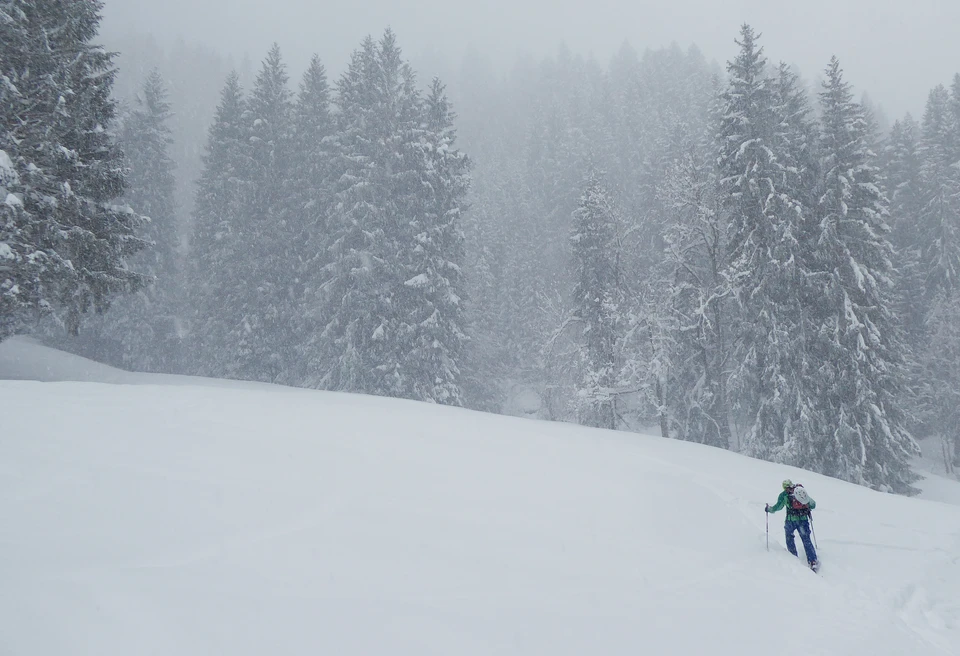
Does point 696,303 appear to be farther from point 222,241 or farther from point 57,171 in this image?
point 222,241

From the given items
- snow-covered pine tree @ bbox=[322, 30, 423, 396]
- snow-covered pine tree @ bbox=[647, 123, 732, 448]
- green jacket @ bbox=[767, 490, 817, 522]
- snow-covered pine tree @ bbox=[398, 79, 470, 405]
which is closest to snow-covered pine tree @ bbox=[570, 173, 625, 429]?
snow-covered pine tree @ bbox=[647, 123, 732, 448]

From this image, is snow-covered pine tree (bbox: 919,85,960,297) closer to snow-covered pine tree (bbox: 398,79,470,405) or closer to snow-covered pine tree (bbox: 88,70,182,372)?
snow-covered pine tree (bbox: 398,79,470,405)

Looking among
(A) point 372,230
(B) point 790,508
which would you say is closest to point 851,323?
(B) point 790,508

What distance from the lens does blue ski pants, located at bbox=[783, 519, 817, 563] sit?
29.8ft

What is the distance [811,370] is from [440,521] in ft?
60.0

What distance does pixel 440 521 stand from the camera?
346 inches

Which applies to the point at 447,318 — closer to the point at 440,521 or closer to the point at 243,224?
the point at 243,224

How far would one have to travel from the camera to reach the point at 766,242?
71.5 ft

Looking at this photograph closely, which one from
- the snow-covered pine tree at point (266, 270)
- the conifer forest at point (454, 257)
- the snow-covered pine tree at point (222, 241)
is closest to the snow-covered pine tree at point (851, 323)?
the conifer forest at point (454, 257)

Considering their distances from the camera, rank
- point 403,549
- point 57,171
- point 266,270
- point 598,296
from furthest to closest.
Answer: point 266,270 → point 598,296 → point 57,171 → point 403,549

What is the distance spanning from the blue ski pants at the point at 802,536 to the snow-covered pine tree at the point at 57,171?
58.2ft

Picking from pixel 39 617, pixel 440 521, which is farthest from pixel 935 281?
pixel 39 617

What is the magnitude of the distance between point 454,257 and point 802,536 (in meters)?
21.3

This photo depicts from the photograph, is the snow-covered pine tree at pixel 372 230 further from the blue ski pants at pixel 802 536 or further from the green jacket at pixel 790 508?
the blue ski pants at pixel 802 536
